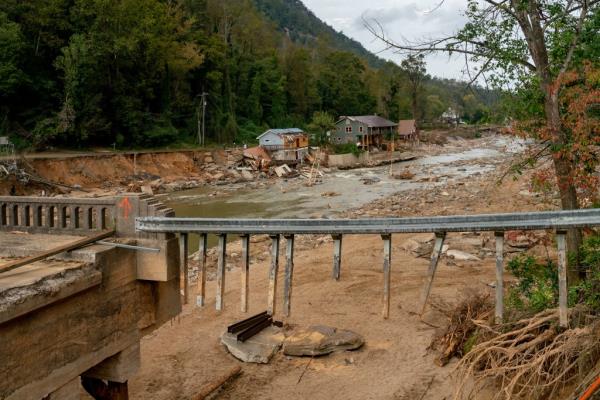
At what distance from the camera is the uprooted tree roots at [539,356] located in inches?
240

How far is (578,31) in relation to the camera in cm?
880

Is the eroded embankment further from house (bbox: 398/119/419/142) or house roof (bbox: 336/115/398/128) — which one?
house (bbox: 398/119/419/142)

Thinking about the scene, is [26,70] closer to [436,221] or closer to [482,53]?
[482,53]

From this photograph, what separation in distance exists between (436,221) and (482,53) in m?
5.31

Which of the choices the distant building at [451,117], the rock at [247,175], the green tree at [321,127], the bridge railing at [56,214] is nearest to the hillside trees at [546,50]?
the bridge railing at [56,214]

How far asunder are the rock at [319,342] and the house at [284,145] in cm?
4309

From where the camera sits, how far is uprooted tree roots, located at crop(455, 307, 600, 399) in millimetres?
6090

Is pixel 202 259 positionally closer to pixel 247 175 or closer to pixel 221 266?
pixel 221 266

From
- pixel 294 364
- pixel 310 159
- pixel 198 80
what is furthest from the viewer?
pixel 198 80

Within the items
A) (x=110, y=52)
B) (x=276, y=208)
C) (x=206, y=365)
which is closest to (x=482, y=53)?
(x=206, y=365)

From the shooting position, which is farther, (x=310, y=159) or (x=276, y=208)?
(x=310, y=159)

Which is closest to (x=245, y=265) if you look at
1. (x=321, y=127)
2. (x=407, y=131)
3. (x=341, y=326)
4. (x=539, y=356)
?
Result: (x=539, y=356)

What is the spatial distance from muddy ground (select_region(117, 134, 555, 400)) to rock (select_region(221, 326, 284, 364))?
0.14m

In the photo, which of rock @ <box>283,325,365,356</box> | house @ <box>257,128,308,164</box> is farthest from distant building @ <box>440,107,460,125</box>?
rock @ <box>283,325,365,356</box>
